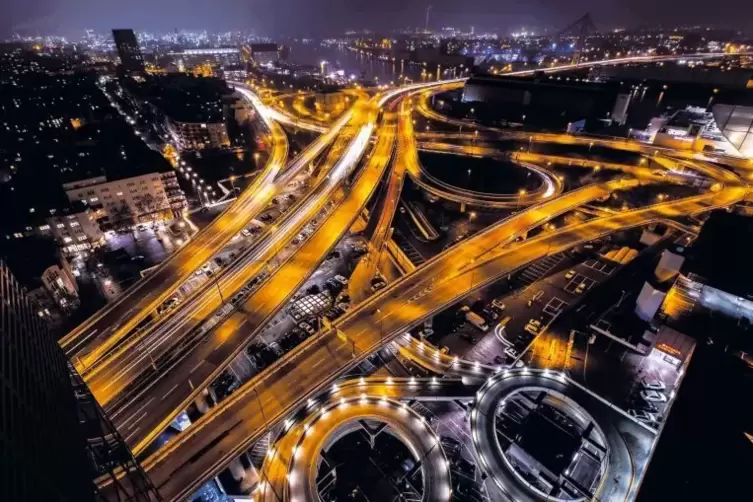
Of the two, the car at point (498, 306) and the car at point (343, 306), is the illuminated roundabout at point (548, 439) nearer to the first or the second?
the car at point (498, 306)

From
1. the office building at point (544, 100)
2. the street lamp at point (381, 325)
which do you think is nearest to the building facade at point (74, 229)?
the street lamp at point (381, 325)

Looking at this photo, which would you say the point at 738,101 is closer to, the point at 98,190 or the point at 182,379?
the point at 182,379

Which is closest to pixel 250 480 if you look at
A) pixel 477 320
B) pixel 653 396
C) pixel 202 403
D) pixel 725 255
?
pixel 202 403

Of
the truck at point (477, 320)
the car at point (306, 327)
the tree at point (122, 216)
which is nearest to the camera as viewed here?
the truck at point (477, 320)

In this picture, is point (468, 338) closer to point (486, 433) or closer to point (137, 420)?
point (486, 433)

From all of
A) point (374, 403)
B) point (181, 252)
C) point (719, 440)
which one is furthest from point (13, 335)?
point (719, 440)
